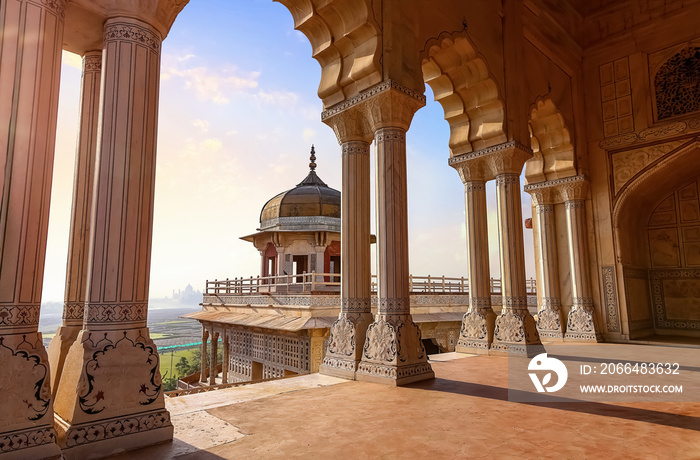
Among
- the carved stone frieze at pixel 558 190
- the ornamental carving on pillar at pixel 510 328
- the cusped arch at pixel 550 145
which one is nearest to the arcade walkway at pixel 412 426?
the ornamental carving on pillar at pixel 510 328

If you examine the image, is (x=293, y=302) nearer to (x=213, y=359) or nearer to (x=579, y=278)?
(x=213, y=359)

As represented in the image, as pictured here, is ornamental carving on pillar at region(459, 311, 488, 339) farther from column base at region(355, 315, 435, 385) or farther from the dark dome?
the dark dome

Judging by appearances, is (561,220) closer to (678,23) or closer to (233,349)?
(678,23)

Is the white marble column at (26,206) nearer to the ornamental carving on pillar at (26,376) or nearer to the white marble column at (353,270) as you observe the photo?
the ornamental carving on pillar at (26,376)

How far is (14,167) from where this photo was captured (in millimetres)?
2496

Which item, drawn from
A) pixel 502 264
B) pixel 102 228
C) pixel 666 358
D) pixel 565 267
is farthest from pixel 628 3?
pixel 102 228

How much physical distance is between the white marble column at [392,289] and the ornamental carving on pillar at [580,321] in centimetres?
541

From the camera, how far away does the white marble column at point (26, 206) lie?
228 cm

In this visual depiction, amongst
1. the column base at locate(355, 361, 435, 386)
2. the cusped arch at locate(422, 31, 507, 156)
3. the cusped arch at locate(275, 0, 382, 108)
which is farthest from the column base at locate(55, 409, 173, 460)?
the cusped arch at locate(422, 31, 507, 156)

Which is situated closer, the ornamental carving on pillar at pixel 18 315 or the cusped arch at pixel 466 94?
the ornamental carving on pillar at pixel 18 315

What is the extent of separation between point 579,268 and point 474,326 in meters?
3.44

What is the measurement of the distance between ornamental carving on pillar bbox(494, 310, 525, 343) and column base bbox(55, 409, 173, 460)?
5.41m

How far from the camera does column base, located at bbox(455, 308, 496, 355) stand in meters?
6.93

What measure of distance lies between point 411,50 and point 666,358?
571 centimetres
